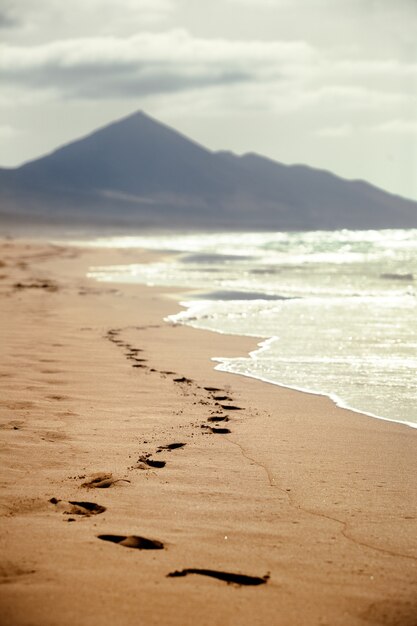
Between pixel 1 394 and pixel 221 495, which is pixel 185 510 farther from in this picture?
pixel 1 394

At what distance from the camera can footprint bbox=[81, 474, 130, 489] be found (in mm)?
4570

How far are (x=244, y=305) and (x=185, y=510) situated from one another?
11.7 meters

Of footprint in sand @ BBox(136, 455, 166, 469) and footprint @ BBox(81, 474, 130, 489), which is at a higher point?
footprint @ BBox(81, 474, 130, 489)

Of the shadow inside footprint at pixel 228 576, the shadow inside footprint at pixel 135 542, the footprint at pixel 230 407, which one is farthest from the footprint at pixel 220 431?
the shadow inside footprint at pixel 228 576

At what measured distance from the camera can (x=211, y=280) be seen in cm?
2323

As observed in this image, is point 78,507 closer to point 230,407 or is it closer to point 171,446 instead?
point 171,446

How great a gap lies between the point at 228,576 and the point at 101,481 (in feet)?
4.14

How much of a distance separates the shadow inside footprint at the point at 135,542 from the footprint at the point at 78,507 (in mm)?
313

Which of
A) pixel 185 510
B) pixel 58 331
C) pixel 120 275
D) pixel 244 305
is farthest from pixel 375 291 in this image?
pixel 185 510

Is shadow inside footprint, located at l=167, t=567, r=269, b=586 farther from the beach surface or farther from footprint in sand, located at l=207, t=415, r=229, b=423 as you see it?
footprint in sand, located at l=207, t=415, r=229, b=423

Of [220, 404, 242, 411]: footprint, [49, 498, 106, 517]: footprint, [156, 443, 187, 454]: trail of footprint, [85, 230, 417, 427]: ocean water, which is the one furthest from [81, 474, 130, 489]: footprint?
[85, 230, 417, 427]: ocean water

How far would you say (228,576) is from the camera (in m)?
3.53

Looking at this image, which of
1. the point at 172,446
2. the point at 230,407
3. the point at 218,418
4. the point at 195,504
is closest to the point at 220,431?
the point at 218,418

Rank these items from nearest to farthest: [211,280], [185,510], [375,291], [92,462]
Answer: [185,510] < [92,462] < [375,291] < [211,280]
